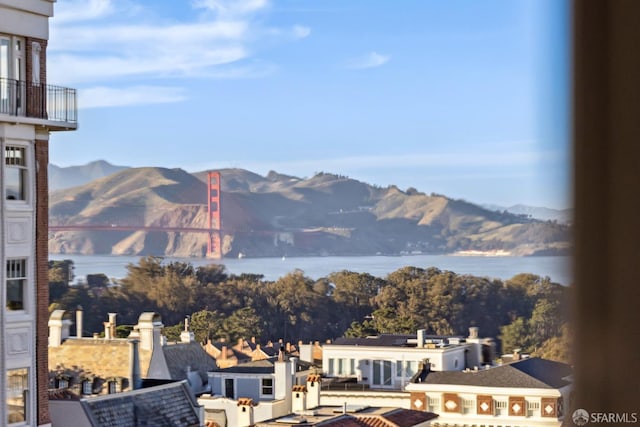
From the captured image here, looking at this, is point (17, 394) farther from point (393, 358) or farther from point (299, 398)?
point (393, 358)

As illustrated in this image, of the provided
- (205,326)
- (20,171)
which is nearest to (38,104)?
(20,171)

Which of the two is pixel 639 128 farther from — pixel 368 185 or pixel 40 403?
pixel 368 185

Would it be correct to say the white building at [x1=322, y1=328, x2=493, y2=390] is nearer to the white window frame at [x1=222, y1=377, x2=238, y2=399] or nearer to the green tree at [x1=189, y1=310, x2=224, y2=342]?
the white window frame at [x1=222, y1=377, x2=238, y2=399]

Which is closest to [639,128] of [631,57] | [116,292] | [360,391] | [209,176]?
[631,57]

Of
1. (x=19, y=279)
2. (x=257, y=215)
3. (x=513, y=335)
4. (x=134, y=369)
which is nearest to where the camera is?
(x=19, y=279)

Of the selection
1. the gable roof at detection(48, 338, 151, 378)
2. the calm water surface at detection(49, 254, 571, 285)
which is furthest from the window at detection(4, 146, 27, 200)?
the calm water surface at detection(49, 254, 571, 285)

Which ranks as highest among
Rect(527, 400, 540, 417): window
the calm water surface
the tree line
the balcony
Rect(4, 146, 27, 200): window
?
the balcony
